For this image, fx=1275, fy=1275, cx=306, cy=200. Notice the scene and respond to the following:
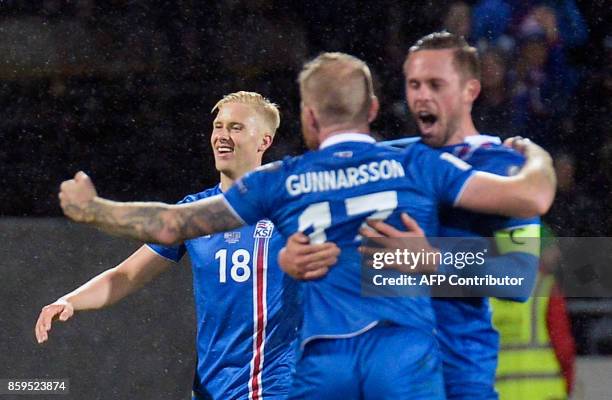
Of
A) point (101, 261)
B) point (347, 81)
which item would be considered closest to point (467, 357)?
point (347, 81)

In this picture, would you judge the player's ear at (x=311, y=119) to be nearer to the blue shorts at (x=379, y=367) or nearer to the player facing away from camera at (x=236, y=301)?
the blue shorts at (x=379, y=367)

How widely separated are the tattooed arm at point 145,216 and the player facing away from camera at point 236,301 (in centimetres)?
87

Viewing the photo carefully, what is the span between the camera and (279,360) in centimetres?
395

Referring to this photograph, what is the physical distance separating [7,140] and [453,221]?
3.60 meters

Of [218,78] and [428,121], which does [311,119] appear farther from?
[218,78]

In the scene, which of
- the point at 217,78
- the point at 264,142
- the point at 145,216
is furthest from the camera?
the point at 217,78

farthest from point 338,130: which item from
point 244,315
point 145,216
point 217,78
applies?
point 217,78

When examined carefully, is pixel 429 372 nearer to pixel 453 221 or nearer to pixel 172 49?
pixel 453 221

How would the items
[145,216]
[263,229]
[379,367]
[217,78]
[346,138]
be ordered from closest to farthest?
[379,367] → [346,138] → [145,216] → [263,229] → [217,78]

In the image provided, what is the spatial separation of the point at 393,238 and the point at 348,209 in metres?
0.12

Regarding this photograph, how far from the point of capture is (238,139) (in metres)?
4.18

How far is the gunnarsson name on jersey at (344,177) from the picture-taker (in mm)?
2910

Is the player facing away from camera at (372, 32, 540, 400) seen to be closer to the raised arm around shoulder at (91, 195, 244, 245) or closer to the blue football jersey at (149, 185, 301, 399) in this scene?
the raised arm around shoulder at (91, 195, 244, 245)

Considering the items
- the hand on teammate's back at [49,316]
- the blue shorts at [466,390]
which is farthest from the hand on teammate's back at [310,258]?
the hand on teammate's back at [49,316]
